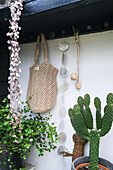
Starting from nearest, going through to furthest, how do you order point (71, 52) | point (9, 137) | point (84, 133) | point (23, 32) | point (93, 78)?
point (84, 133) < point (9, 137) < point (93, 78) < point (71, 52) < point (23, 32)

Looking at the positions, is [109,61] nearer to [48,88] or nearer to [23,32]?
[48,88]

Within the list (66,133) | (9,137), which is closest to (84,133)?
(66,133)

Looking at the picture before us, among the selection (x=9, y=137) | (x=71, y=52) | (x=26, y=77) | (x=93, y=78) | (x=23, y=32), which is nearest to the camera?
(x=9, y=137)

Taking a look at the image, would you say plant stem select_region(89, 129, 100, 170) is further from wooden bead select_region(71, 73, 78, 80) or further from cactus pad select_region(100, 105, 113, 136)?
wooden bead select_region(71, 73, 78, 80)

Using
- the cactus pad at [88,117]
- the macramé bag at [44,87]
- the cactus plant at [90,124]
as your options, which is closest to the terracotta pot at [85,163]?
the cactus plant at [90,124]

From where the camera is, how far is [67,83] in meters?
1.38

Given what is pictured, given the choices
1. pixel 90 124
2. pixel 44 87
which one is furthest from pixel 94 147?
pixel 44 87

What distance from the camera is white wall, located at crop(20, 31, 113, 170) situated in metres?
1.19

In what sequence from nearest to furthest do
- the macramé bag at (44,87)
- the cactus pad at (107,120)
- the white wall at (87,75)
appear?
the cactus pad at (107,120) → the white wall at (87,75) → the macramé bag at (44,87)

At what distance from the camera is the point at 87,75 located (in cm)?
128

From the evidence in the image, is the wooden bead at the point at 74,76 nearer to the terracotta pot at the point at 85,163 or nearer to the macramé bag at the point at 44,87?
the macramé bag at the point at 44,87

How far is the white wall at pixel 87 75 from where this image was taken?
3.90 ft

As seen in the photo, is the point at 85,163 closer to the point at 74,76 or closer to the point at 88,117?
the point at 88,117

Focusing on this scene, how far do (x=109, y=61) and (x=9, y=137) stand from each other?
950mm
